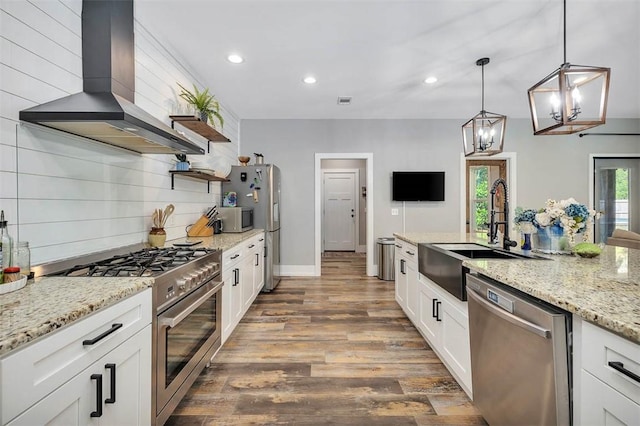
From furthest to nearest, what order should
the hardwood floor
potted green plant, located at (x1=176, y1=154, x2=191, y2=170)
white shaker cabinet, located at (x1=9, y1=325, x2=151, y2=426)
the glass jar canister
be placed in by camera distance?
1. potted green plant, located at (x1=176, y1=154, x2=191, y2=170)
2. the hardwood floor
3. the glass jar canister
4. white shaker cabinet, located at (x1=9, y1=325, x2=151, y2=426)

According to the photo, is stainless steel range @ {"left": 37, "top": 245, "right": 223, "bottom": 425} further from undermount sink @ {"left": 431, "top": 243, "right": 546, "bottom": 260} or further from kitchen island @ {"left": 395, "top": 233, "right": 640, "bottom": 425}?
undermount sink @ {"left": 431, "top": 243, "right": 546, "bottom": 260}

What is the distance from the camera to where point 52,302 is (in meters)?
0.94

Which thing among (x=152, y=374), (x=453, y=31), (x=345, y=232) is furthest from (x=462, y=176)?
(x=152, y=374)

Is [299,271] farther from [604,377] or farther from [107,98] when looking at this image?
[604,377]

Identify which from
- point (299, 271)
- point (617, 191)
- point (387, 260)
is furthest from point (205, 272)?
point (617, 191)

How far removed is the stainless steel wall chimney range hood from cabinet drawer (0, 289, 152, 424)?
2.88 feet

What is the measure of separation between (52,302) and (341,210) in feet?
22.2

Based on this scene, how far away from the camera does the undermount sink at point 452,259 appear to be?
1686mm

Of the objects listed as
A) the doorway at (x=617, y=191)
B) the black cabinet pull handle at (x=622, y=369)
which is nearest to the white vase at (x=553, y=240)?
the black cabinet pull handle at (x=622, y=369)

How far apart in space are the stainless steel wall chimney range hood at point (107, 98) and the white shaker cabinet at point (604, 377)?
1995 mm

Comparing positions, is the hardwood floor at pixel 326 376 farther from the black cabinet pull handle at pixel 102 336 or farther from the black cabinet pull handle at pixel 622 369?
the black cabinet pull handle at pixel 622 369

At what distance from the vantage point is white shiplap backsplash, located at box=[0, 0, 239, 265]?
126 cm

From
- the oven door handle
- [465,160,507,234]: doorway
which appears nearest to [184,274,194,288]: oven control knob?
the oven door handle

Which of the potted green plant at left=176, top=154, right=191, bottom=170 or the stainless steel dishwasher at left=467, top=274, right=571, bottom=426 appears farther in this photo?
the potted green plant at left=176, top=154, right=191, bottom=170
